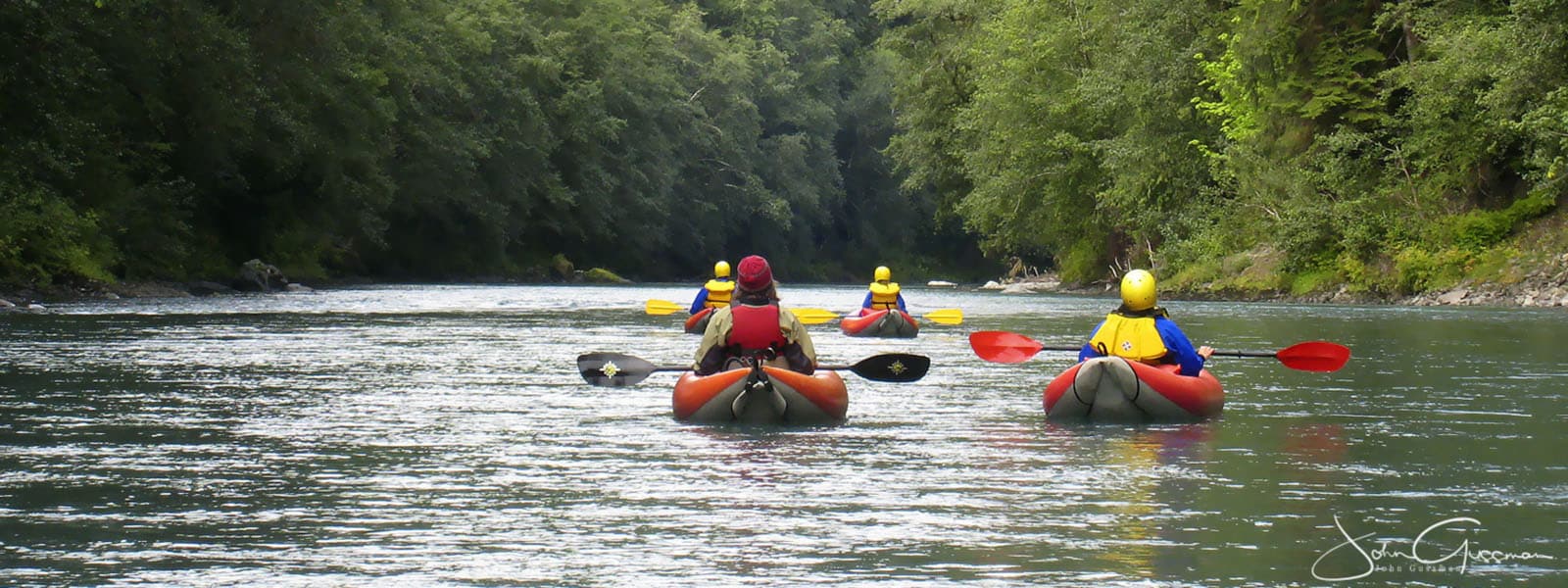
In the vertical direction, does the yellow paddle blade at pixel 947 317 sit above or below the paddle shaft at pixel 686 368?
below

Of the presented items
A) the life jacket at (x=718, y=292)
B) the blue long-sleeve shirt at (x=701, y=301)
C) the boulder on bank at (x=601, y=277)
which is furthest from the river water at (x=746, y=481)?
the boulder on bank at (x=601, y=277)

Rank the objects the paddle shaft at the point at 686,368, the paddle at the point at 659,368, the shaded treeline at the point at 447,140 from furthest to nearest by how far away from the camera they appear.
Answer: the shaded treeline at the point at 447,140 → the paddle at the point at 659,368 → the paddle shaft at the point at 686,368

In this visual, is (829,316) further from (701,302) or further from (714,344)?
(714,344)

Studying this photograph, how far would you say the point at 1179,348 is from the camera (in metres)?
13.7

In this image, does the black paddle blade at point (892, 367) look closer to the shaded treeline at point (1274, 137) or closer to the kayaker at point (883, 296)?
the kayaker at point (883, 296)

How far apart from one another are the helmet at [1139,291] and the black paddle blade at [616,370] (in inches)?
Result: 142

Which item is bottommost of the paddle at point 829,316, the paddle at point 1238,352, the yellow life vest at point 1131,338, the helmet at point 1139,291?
the paddle at point 829,316

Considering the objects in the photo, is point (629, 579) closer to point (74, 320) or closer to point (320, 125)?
point (74, 320)

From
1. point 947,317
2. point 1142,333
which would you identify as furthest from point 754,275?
point 947,317

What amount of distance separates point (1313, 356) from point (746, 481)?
274 inches

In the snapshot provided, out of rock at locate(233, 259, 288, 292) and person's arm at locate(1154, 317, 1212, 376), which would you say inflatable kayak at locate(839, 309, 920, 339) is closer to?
person's arm at locate(1154, 317, 1212, 376)

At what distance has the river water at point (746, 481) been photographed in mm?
7637


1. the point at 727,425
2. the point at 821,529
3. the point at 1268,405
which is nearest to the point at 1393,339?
the point at 1268,405
